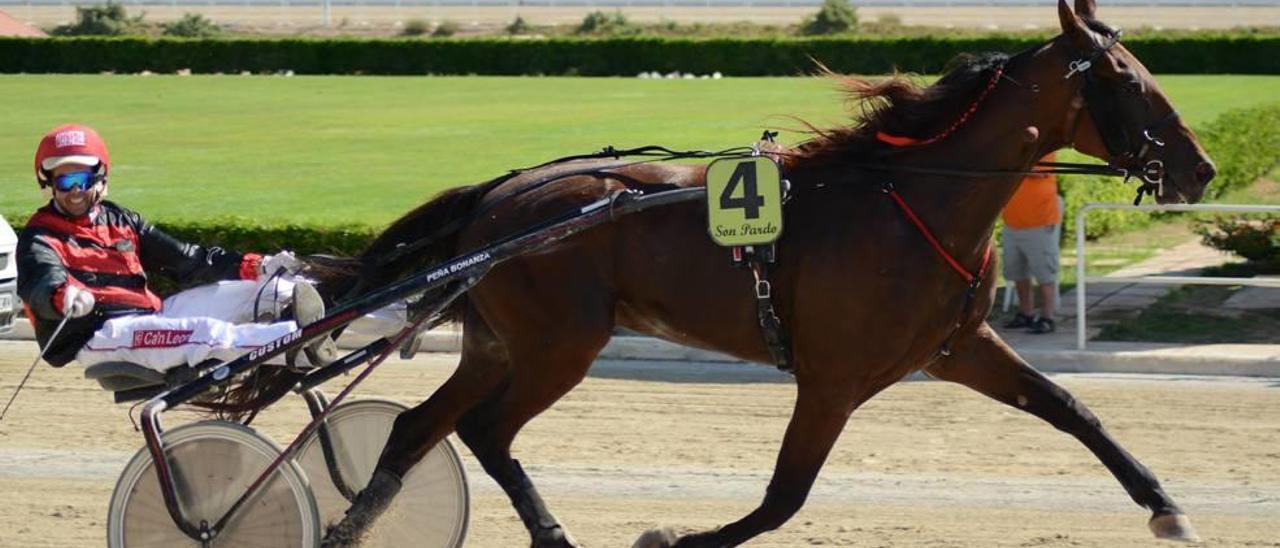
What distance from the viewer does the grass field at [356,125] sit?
1645cm

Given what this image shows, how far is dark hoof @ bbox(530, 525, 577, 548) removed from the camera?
17.3 feet

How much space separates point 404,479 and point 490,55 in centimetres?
3122

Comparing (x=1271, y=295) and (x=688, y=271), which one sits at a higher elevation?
(x=688, y=271)

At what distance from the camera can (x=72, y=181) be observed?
5129 mm

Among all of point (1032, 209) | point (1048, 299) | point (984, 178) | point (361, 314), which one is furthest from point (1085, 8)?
point (1048, 299)

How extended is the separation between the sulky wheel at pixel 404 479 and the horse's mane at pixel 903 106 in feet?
4.88

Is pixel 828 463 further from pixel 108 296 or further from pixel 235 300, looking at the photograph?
pixel 108 296

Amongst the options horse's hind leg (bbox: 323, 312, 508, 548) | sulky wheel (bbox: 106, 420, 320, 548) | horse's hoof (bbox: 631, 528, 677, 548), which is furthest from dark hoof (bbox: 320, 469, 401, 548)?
horse's hoof (bbox: 631, 528, 677, 548)

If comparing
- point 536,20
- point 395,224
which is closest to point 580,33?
point 536,20

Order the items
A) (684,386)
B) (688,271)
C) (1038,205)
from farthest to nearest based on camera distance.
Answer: (1038,205) → (684,386) → (688,271)

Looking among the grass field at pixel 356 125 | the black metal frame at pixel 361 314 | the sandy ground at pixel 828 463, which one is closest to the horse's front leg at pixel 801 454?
the black metal frame at pixel 361 314

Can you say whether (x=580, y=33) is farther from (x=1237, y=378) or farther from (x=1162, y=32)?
(x=1237, y=378)

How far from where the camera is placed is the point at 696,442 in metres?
7.49

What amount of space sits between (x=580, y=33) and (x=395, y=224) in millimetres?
37318
